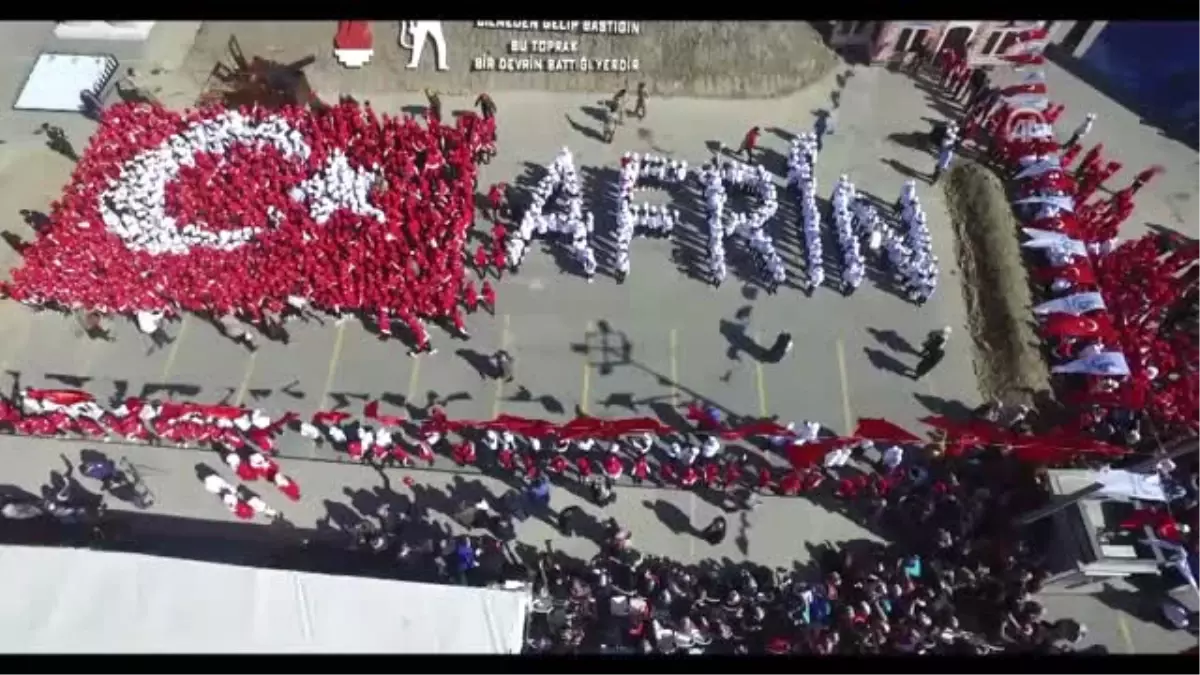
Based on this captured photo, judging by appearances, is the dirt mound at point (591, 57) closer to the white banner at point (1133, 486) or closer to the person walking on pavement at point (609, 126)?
the person walking on pavement at point (609, 126)

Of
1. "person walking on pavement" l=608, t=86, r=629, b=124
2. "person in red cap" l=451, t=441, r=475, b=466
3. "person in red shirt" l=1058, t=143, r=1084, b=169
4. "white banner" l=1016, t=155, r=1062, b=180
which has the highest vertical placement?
"person walking on pavement" l=608, t=86, r=629, b=124

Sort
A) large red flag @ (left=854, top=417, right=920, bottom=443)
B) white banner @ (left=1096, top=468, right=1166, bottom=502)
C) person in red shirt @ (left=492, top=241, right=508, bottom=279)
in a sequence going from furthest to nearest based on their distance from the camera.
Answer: person in red shirt @ (left=492, top=241, right=508, bottom=279) → large red flag @ (left=854, top=417, right=920, bottom=443) → white banner @ (left=1096, top=468, right=1166, bottom=502)

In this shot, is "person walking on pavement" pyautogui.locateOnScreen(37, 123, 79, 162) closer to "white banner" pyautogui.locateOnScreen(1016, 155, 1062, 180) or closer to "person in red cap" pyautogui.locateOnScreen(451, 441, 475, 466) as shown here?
"person in red cap" pyautogui.locateOnScreen(451, 441, 475, 466)

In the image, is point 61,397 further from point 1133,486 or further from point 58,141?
point 1133,486

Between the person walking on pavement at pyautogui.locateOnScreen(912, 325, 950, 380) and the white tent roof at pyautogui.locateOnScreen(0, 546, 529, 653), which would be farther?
the person walking on pavement at pyautogui.locateOnScreen(912, 325, 950, 380)

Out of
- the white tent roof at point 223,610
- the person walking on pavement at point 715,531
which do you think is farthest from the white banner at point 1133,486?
the white tent roof at point 223,610

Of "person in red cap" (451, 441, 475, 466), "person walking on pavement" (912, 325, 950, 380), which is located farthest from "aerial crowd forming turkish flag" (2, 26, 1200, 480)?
"person walking on pavement" (912, 325, 950, 380)

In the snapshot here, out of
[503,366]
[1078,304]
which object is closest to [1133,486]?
[1078,304]
